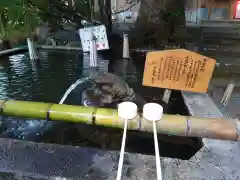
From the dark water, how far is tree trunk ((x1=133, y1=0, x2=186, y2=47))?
39.3 inches

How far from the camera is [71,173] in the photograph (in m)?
1.25

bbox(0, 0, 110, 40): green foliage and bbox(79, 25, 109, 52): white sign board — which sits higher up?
bbox(0, 0, 110, 40): green foliage

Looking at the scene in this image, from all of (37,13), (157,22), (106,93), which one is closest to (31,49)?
(37,13)

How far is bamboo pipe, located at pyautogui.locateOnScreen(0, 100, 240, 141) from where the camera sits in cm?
147

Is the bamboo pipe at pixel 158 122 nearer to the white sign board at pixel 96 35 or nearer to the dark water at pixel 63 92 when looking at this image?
the dark water at pixel 63 92

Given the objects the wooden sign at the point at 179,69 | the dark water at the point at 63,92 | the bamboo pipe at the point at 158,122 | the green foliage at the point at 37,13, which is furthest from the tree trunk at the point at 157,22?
the bamboo pipe at the point at 158,122

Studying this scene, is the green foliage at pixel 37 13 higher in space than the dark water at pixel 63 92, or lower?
higher

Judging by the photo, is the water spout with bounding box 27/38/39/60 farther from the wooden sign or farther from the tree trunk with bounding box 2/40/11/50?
the wooden sign

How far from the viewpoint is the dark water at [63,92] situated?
2129 mm

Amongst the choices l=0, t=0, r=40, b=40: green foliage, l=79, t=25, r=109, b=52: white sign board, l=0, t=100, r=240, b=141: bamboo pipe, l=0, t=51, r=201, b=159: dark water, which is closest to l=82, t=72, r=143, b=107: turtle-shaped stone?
l=0, t=51, r=201, b=159: dark water

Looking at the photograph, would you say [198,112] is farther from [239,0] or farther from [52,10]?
[239,0]

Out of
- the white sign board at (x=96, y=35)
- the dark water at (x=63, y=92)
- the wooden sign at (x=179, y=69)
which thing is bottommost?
the dark water at (x=63, y=92)

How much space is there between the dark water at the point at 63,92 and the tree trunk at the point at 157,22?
100 centimetres

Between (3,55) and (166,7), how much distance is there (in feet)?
15.7
